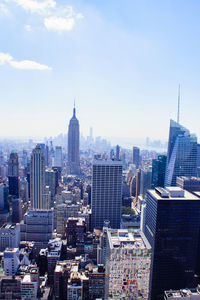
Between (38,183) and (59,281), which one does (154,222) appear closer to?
(59,281)

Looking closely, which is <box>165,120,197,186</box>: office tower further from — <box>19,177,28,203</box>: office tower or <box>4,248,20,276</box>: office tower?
<box>19,177,28,203</box>: office tower

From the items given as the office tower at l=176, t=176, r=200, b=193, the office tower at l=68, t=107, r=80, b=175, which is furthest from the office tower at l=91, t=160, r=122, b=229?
the office tower at l=68, t=107, r=80, b=175

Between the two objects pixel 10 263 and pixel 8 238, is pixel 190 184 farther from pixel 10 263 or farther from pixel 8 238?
pixel 8 238

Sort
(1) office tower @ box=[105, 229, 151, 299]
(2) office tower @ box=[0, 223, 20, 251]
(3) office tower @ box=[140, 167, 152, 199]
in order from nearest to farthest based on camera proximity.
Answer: (1) office tower @ box=[105, 229, 151, 299] < (2) office tower @ box=[0, 223, 20, 251] < (3) office tower @ box=[140, 167, 152, 199]

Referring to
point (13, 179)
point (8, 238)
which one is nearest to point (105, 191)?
point (8, 238)

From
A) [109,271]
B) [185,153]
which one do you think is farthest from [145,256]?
[185,153]

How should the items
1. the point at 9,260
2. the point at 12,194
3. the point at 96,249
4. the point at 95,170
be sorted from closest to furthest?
the point at 9,260, the point at 96,249, the point at 95,170, the point at 12,194

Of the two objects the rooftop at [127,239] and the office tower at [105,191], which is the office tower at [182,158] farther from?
the rooftop at [127,239]
